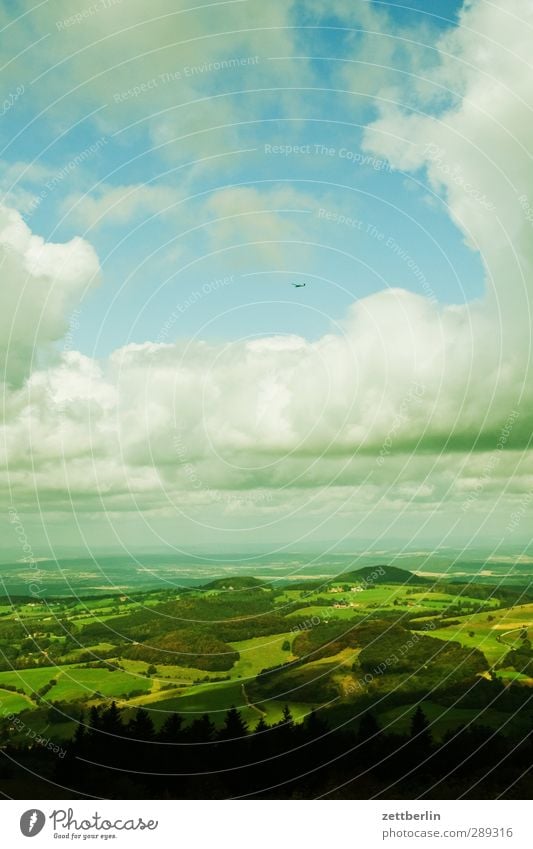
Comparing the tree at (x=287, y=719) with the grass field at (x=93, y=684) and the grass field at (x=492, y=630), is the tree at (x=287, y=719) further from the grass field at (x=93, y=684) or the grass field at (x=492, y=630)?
the grass field at (x=492, y=630)

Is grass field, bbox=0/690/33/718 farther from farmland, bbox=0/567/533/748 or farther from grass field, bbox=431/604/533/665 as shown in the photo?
grass field, bbox=431/604/533/665

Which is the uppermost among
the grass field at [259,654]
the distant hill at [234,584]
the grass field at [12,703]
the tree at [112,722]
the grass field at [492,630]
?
the distant hill at [234,584]

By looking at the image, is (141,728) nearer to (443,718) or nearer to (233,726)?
(233,726)

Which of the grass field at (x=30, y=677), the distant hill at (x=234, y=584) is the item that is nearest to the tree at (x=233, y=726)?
the grass field at (x=30, y=677)

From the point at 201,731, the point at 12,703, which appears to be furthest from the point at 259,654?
the point at 12,703

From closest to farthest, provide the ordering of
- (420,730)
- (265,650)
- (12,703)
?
(420,730) → (12,703) → (265,650)

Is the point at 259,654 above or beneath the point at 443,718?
above
